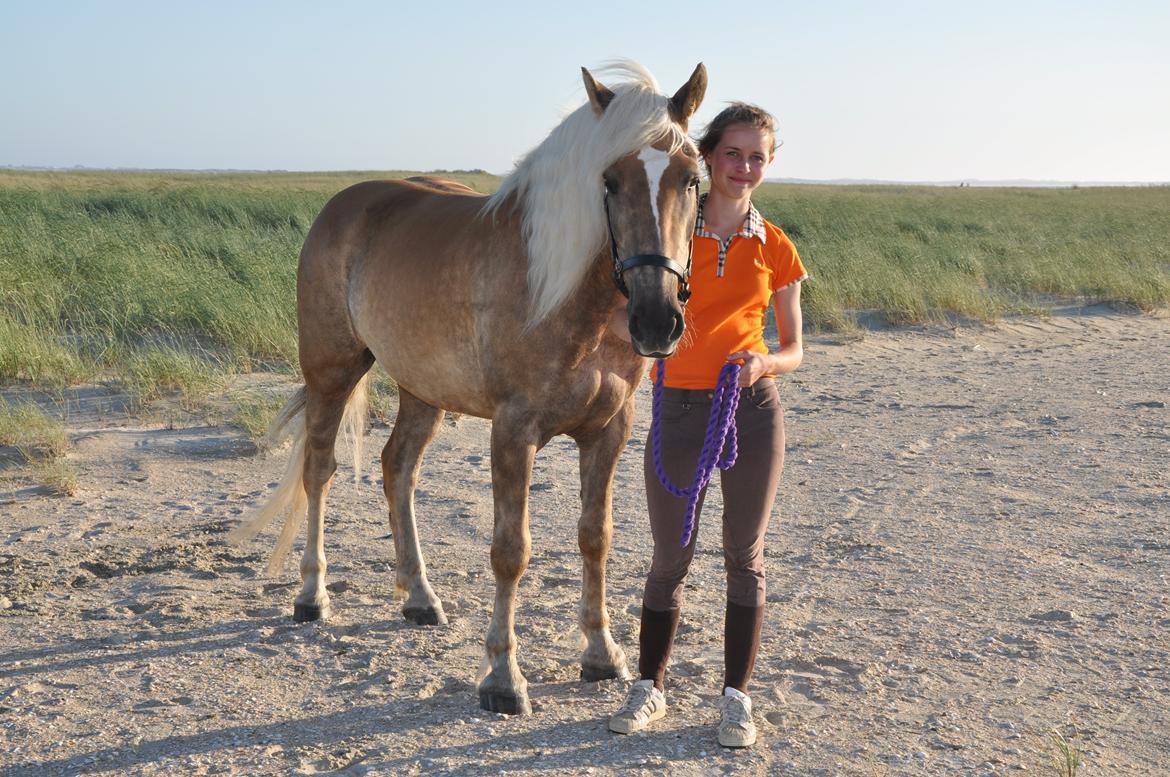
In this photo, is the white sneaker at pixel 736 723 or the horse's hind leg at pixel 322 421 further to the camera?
the horse's hind leg at pixel 322 421

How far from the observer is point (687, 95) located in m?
3.01

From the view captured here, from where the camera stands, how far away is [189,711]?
3.30 metres

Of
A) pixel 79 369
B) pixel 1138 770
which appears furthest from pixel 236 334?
pixel 1138 770

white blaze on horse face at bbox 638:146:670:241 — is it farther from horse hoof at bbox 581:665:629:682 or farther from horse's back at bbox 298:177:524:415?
horse hoof at bbox 581:665:629:682

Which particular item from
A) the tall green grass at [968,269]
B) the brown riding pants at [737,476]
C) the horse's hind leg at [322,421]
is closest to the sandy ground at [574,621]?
the horse's hind leg at [322,421]

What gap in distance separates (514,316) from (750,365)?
2.71 feet

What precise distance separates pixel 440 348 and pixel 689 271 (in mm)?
1165

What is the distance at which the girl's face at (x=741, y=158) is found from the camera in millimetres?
2887

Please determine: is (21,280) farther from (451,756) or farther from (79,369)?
(451,756)

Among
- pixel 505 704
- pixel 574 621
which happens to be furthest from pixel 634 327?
pixel 574 621

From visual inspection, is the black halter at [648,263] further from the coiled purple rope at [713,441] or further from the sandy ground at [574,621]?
the sandy ground at [574,621]

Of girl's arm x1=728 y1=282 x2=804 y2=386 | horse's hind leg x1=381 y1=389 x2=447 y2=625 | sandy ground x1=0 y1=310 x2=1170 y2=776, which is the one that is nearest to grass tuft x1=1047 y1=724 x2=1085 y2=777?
sandy ground x1=0 y1=310 x2=1170 y2=776

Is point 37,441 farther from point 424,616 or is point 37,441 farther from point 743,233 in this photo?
point 743,233

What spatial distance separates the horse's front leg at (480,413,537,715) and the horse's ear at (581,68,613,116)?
976 mm
